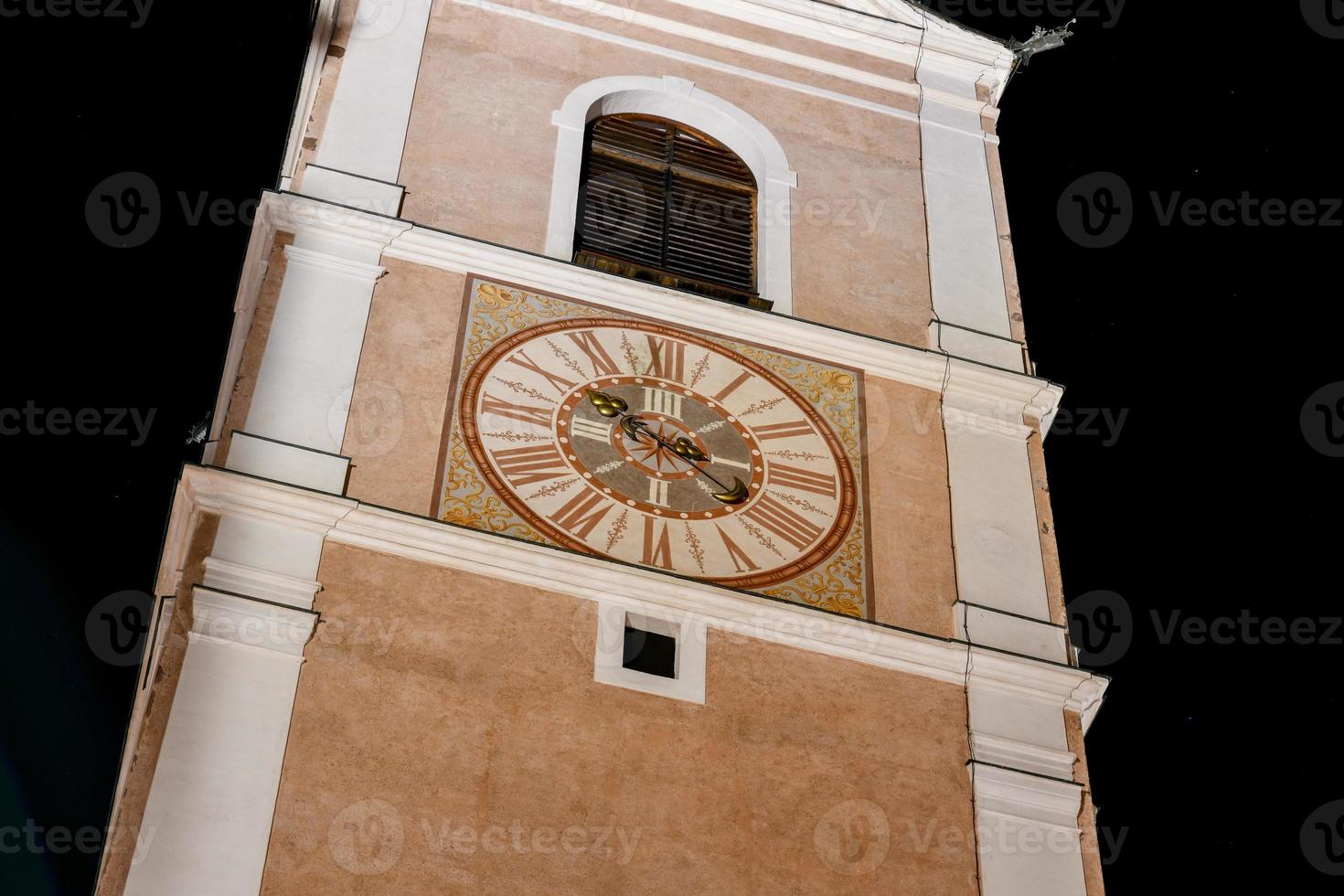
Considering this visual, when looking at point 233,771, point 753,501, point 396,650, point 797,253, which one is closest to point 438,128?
point 797,253

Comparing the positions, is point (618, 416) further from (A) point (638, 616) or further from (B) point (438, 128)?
(B) point (438, 128)

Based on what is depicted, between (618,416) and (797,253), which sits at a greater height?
(797,253)

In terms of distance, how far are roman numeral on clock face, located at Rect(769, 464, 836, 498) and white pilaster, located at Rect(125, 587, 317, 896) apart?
268 centimetres

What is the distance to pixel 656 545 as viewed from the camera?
10062 mm

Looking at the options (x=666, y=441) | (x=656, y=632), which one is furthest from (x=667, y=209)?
(x=656, y=632)

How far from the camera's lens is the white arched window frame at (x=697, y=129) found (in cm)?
1196

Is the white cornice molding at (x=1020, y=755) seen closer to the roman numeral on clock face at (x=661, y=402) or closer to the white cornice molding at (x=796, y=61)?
the roman numeral on clock face at (x=661, y=402)

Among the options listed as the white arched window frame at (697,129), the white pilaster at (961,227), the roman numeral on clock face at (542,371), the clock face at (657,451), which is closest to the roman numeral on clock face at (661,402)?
the clock face at (657,451)

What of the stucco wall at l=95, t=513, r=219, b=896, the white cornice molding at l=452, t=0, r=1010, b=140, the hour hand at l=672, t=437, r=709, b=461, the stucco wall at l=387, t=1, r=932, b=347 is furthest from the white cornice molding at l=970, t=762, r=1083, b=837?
the white cornice molding at l=452, t=0, r=1010, b=140

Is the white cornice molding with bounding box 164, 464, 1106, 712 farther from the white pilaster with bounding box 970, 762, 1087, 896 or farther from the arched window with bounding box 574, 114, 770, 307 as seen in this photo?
the arched window with bounding box 574, 114, 770, 307

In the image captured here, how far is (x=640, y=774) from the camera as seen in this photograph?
29.8 feet

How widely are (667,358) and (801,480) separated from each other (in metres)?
1.05

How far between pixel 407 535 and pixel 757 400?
91.5 inches

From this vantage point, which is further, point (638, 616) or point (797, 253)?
point (797, 253)
